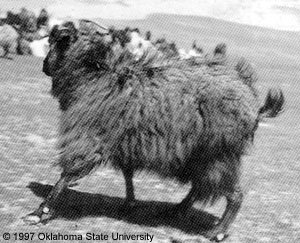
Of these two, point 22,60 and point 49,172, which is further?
point 22,60

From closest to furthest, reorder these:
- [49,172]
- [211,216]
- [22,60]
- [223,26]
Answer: [211,216]
[49,172]
[22,60]
[223,26]

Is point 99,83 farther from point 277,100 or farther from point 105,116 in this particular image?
point 277,100

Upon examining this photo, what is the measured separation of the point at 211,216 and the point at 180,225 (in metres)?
0.53

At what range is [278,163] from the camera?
29.7 ft

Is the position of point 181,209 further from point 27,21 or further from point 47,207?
point 27,21

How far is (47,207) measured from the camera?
4.79 meters

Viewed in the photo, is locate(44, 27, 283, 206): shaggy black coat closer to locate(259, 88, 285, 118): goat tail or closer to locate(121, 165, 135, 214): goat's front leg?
locate(259, 88, 285, 118): goat tail

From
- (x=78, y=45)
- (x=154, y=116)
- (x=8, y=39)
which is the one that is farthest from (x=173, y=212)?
(x=8, y=39)

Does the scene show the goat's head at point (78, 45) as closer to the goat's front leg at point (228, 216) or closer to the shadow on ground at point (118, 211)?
the shadow on ground at point (118, 211)

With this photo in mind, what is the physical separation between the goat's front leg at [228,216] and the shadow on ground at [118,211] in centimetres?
17

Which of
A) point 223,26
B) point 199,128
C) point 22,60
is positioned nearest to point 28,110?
point 199,128

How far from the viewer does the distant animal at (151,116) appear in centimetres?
479

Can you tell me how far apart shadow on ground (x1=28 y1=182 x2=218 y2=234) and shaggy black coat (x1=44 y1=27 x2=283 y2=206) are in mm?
520

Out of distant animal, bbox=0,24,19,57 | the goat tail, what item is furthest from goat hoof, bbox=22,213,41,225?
distant animal, bbox=0,24,19,57
